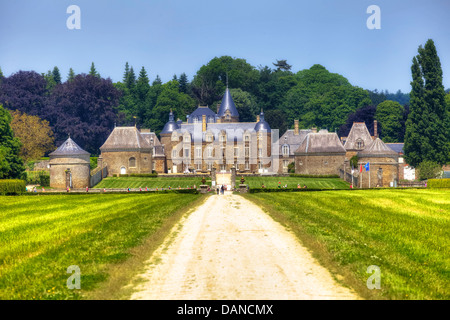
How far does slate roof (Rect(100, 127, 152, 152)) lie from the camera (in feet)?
301

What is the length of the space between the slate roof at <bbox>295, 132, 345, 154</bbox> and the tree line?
1270 centimetres

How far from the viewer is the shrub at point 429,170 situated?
84250mm

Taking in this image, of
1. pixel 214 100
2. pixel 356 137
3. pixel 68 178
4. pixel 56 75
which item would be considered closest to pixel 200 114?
pixel 214 100

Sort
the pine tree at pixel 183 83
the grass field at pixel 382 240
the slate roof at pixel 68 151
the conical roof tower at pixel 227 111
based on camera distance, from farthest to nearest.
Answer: the pine tree at pixel 183 83 < the conical roof tower at pixel 227 111 < the slate roof at pixel 68 151 < the grass field at pixel 382 240

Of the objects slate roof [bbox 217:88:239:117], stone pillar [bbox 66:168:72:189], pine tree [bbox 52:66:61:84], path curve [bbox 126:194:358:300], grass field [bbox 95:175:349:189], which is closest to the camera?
path curve [bbox 126:194:358:300]

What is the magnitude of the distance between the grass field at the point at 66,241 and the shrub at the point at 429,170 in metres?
61.6

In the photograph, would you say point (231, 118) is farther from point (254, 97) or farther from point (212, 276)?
point (212, 276)

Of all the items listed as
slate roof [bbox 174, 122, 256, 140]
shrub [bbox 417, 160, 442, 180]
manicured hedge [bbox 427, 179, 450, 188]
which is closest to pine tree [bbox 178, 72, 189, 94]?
slate roof [bbox 174, 122, 256, 140]

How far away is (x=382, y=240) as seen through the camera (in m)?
21.1

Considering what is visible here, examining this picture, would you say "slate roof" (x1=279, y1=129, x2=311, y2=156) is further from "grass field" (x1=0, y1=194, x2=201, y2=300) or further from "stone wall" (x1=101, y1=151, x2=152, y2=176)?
"grass field" (x1=0, y1=194, x2=201, y2=300)

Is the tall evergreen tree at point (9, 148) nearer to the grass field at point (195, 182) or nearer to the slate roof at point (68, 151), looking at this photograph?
the slate roof at point (68, 151)

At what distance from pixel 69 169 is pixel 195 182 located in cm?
1807

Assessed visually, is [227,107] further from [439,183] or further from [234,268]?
[234,268]

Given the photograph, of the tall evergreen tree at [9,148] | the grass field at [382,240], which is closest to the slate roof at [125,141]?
the tall evergreen tree at [9,148]
